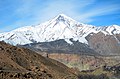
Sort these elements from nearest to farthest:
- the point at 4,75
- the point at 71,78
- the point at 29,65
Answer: the point at 4,75 < the point at 29,65 < the point at 71,78

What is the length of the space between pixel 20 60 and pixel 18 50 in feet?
45.9

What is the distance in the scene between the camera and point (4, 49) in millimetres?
139875

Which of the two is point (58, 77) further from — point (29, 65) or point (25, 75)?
point (25, 75)

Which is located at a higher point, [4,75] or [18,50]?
[18,50]

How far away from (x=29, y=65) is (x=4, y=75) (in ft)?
173

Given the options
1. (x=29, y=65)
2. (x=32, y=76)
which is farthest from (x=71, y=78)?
(x=32, y=76)

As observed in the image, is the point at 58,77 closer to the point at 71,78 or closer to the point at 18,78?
the point at 71,78

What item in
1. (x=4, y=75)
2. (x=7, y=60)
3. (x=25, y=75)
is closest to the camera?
(x=4, y=75)

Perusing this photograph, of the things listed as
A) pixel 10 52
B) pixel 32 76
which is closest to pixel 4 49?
pixel 10 52

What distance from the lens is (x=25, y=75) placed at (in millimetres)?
94000

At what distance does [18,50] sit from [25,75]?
5972 centimetres

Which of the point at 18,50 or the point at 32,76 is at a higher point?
the point at 18,50

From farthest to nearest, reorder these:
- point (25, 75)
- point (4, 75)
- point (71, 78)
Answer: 1. point (71, 78)
2. point (25, 75)
3. point (4, 75)

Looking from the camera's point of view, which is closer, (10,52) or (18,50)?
(10,52)
